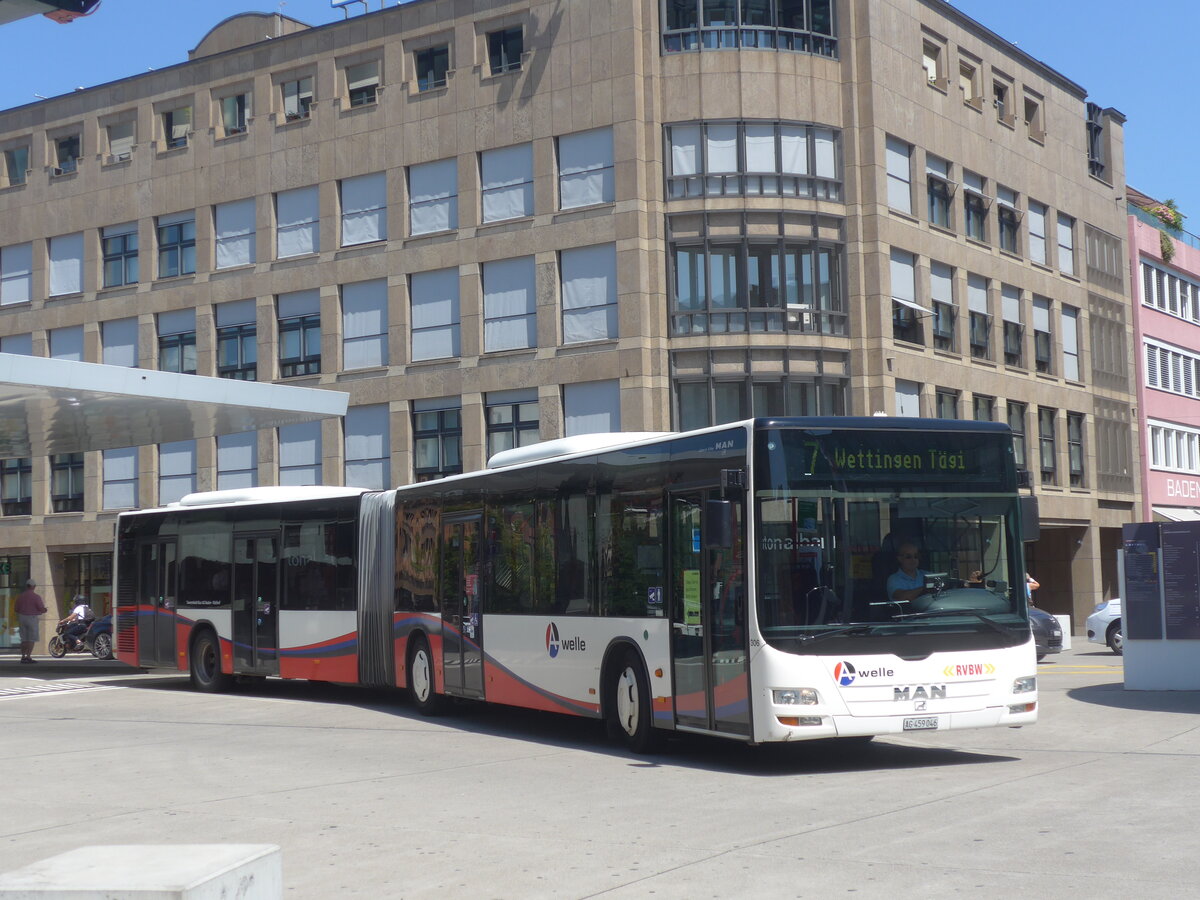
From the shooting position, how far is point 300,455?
4122 centimetres

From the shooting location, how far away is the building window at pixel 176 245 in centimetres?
4328

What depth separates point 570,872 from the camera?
830 centimetres

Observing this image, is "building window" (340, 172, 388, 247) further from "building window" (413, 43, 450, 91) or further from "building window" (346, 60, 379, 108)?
"building window" (413, 43, 450, 91)

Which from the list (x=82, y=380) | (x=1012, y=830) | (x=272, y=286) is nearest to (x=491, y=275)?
(x=272, y=286)

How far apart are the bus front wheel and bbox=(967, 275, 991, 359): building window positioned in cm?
2566

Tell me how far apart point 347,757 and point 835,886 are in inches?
298

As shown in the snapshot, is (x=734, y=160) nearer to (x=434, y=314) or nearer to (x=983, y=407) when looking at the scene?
(x=434, y=314)

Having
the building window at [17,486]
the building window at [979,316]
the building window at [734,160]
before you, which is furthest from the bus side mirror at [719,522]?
the building window at [17,486]

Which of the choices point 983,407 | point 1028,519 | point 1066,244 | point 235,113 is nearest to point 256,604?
point 1028,519

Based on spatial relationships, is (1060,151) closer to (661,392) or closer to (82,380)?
(661,392)

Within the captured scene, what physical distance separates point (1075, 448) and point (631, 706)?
115 feet

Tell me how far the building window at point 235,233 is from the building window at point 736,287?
12.6 m

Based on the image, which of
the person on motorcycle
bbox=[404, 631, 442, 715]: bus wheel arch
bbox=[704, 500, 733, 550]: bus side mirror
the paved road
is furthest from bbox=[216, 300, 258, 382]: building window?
bbox=[704, 500, 733, 550]: bus side mirror

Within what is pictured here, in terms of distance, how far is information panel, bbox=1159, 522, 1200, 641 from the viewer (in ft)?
62.2
